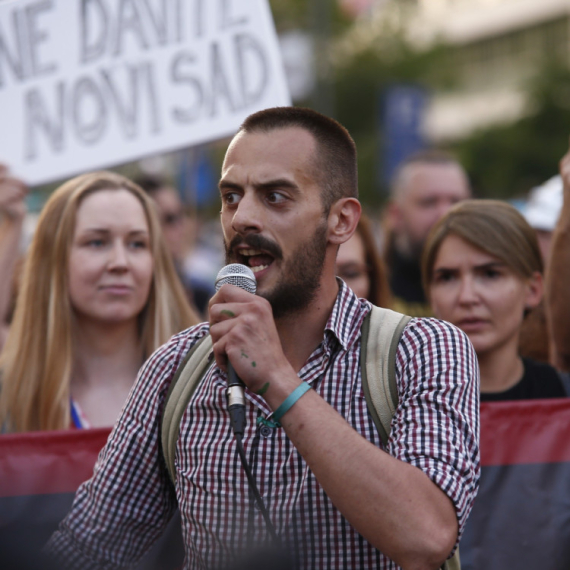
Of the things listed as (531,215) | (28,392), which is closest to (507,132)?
(531,215)

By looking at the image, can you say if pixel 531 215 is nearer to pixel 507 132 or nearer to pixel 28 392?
pixel 28 392

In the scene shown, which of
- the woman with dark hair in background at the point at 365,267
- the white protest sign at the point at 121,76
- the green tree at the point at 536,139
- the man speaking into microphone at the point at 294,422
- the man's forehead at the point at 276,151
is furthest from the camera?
the green tree at the point at 536,139

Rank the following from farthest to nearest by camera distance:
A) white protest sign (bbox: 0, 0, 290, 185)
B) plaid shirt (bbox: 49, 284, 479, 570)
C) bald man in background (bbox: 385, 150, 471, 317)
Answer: bald man in background (bbox: 385, 150, 471, 317) < white protest sign (bbox: 0, 0, 290, 185) < plaid shirt (bbox: 49, 284, 479, 570)

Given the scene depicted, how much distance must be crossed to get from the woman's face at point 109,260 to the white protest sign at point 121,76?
0.52m

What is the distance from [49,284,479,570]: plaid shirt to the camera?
209 centimetres

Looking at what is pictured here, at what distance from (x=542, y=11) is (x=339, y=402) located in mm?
52273

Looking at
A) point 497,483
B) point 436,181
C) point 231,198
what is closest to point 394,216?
point 436,181

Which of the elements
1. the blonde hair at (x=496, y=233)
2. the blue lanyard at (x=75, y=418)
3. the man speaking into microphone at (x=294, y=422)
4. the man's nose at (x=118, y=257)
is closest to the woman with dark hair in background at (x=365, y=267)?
the blonde hair at (x=496, y=233)

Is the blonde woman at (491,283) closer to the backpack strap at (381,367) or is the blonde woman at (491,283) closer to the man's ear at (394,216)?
the backpack strap at (381,367)

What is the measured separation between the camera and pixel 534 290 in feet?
Answer: 12.2

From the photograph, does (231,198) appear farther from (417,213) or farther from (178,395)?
(417,213)

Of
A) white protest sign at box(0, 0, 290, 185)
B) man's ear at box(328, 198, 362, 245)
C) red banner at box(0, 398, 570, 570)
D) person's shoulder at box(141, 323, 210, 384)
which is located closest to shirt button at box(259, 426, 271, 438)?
person's shoulder at box(141, 323, 210, 384)

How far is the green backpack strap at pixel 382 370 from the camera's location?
219 cm

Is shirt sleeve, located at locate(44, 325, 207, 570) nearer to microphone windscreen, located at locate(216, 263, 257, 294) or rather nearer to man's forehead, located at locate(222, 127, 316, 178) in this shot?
microphone windscreen, located at locate(216, 263, 257, 294)
